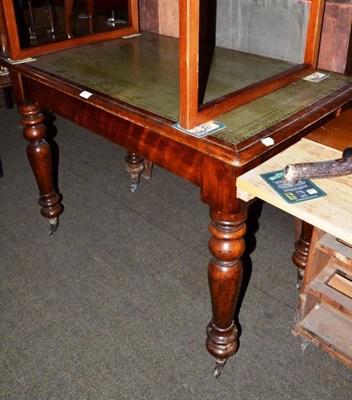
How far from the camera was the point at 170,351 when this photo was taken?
138 cm

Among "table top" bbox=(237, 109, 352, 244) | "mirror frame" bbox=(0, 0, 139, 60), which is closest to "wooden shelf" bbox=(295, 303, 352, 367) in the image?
"table top" bbox=(237, 109, 352, 244)

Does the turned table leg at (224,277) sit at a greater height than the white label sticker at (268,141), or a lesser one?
lesser

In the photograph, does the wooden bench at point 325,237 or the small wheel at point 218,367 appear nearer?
the wooden bench at point 325,237

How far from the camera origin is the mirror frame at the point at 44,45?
142cm

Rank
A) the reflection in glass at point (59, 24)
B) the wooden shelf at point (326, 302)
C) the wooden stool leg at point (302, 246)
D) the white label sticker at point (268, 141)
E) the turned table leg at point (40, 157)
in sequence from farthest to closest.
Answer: the reflection in glass at point (59, 24) → the turned table leg at point (40, 157) → the wooden stool leg at point (302, 246) → the wooden shelf at point (326, 302) → the white label sticker at point (268, 141)

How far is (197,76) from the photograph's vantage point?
0.97 meters

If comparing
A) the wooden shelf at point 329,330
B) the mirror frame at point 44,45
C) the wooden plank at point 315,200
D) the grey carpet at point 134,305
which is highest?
the mirror frame at point 44,45

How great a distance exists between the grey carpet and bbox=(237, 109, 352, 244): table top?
614 millimetres

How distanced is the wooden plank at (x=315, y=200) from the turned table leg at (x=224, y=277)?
3.8 inches

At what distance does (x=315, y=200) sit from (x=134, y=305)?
84cm

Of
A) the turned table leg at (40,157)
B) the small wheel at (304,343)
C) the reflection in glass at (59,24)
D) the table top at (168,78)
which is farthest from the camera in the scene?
the reflection in glass at (59,24)

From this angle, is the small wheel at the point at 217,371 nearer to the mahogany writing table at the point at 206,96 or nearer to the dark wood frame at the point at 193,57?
the mahogany writing table at the point at 206,96

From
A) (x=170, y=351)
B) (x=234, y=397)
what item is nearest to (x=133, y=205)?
(x=170, y=351)

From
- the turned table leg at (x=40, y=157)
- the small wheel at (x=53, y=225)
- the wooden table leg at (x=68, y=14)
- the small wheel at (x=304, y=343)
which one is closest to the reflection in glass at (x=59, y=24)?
the wooden table leg at (x=68, y=14)
